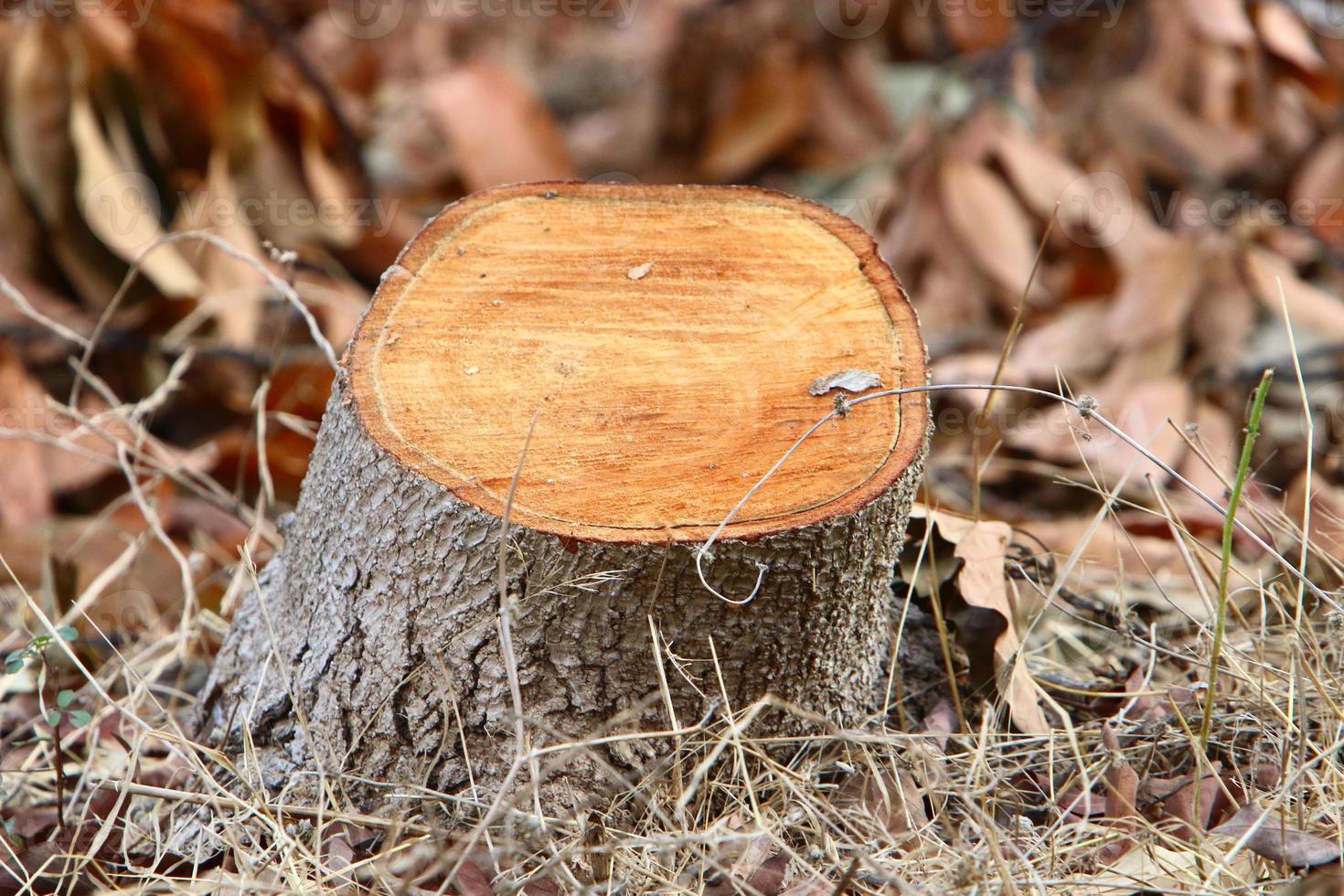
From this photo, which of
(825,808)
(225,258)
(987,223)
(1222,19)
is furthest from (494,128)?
(825,808)

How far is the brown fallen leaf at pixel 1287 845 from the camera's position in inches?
41.4

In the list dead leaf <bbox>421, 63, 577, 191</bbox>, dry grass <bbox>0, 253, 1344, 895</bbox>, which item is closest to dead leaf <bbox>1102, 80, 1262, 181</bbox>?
dead leaf <bbox>421, 63, 577, 191</bbox>

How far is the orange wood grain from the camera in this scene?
1.03 metres

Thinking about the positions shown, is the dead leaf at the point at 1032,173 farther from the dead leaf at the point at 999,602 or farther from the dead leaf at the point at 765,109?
the dead leaf at the point at 999,602

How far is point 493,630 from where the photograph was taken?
1.07m

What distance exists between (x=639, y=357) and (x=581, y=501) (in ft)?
0.63

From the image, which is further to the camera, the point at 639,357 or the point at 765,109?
the point at 765,109

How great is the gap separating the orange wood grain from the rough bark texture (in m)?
0.03

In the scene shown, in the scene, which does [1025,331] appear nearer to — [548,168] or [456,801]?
[548,168]

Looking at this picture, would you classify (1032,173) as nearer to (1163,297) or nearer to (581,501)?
(1163,297)

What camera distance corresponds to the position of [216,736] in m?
1.28

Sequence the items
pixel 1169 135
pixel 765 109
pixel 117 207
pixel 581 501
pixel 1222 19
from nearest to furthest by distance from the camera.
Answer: pixel 581 501 → pixel 117 207 → pixel 1222 19 → pixel 1169 135 → pixel 765 109

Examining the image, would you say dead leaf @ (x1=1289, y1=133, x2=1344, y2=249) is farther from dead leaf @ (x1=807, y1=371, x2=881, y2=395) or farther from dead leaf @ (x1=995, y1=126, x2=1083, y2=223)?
dead leaf @ (x1=807, y1=371, x2=881, y2=395)

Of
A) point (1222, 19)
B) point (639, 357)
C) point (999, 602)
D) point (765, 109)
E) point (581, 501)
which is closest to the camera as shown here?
point (581, 501)
